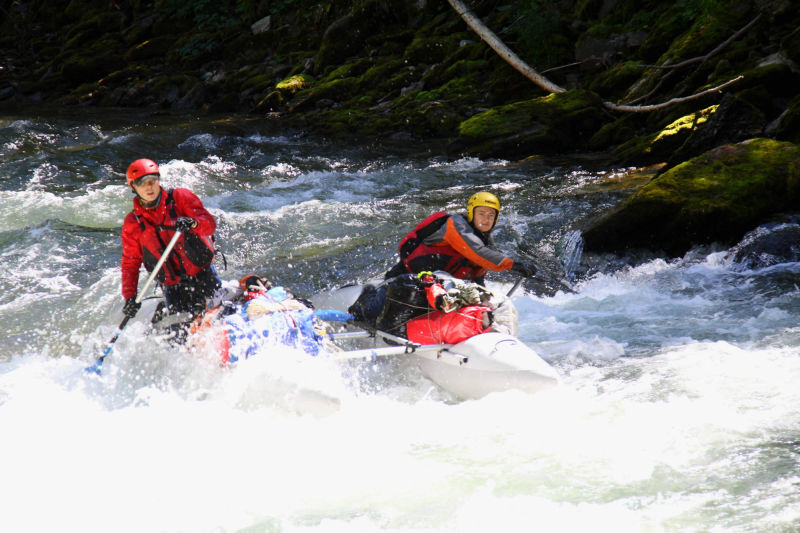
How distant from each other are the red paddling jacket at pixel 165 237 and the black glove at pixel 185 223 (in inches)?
5.8

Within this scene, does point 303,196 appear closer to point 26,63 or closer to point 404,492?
point 404,492

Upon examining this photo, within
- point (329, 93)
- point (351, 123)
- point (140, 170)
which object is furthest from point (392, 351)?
point (329, 93)

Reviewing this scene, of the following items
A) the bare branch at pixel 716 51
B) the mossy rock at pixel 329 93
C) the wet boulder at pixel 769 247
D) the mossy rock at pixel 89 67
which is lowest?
the wet boulder at pixel 769 247

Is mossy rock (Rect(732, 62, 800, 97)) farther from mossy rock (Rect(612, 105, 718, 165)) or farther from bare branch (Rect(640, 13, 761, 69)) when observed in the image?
bare branch (Rect(640, 13, 761, 69))

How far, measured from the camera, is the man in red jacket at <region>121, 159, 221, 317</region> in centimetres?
543

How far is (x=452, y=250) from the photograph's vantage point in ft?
20.6

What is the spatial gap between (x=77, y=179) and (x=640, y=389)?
11.0 meters

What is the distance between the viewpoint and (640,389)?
538cm

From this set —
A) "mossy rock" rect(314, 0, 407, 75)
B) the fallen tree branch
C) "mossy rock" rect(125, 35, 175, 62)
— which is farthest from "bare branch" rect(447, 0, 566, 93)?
"mossy rock" rect(125, 35, 175, 62)

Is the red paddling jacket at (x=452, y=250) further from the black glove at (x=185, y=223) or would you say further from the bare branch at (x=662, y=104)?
the bare branch at (x=662, y=104)

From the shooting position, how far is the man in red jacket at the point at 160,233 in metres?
5.43

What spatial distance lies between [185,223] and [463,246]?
7.41 feet

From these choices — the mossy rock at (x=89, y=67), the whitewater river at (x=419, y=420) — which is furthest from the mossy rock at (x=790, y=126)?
the mossy rock at (x=89, y=67)

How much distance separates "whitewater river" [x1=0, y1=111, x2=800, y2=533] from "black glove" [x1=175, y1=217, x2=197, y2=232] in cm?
91
